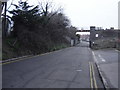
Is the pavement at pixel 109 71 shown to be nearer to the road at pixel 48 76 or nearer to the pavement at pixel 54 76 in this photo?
the pavement at pixel 54 76

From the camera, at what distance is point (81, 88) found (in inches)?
335

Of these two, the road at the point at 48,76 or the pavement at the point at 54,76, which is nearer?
the road at the point at 48,76

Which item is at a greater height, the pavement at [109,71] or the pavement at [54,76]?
the pavement at [54,76]

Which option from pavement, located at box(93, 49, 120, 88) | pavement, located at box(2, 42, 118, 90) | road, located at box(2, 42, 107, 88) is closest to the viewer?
road, located at box(2, 42, 107, 88)

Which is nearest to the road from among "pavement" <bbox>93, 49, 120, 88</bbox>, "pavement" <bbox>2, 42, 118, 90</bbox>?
"pavement" <bbox>2, 42, 118, 90</bbox>

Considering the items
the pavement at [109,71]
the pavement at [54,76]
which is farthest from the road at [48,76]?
the pavement at [109,71]

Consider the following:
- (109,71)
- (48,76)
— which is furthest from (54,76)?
(109,71)

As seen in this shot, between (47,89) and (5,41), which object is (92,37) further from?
(47,89)

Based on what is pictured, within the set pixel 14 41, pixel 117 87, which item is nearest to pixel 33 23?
pixel 14 41

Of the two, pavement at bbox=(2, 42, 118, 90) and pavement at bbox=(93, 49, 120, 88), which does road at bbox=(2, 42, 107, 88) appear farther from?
pavement at bbox=(93, 49, 120, 88)

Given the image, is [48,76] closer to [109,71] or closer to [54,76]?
[54,76]

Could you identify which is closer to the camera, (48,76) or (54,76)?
(48,76)

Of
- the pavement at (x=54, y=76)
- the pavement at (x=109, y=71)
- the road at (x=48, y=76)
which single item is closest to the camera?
the road at (x=48, y=76)

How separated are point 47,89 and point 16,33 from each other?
799 inches
